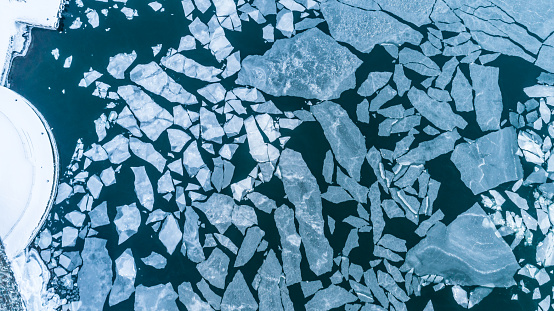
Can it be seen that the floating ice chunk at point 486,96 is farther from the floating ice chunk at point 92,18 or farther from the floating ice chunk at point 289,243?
the floating ice chunk at point 92,18

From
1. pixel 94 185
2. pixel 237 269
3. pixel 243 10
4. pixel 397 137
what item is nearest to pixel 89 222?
pixel 94 185

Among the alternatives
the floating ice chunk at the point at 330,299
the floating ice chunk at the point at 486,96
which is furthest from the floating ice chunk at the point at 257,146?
the floating ice chunk at the point at 486,96

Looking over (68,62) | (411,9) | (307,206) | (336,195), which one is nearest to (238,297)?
(307,206)

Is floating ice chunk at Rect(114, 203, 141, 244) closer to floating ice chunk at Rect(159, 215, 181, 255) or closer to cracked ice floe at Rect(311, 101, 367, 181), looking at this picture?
floating ice chunk at Rect(159, 215, 181, 255)

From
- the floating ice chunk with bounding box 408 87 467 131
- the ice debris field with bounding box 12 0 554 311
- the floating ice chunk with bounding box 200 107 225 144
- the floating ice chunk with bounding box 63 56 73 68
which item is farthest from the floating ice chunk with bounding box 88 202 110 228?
the floating ice chunk with bounding box 408 87 467 131

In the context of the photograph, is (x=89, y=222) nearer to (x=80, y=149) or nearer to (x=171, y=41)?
(x=80, y=149)

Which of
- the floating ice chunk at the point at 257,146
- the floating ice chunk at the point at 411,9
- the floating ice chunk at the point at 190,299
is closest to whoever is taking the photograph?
the floating ice chunk at the point at 190,299
